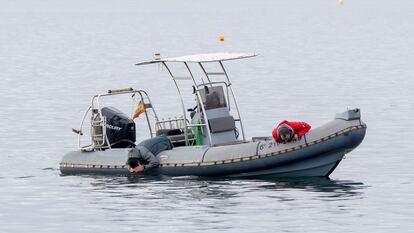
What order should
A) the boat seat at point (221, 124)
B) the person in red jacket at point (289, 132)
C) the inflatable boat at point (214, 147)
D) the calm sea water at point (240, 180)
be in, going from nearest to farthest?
the calm sea water at point (240, 180), the person in red jacket at point (289, 132), the inflatable boat at point (214, 147), the boat seat at point (221, 124)

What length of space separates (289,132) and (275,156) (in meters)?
0.70

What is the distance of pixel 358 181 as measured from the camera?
115ft

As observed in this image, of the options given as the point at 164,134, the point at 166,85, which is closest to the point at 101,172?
the point at 164,134

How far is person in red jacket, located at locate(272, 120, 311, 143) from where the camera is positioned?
3350 cm

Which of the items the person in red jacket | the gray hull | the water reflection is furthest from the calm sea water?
the person in red jacket

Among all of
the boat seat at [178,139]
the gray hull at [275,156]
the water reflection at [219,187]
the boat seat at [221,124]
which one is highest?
the boat seat at [221,124]

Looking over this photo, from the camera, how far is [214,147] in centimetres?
3475

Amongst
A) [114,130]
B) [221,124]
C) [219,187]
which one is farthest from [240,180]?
[114,130]

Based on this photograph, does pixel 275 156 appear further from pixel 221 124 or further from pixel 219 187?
pixel 221 124

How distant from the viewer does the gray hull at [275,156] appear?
33.6 m

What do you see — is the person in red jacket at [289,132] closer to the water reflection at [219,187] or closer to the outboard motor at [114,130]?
the water reflection at [219,187]

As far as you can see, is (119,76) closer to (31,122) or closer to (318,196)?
(31,122)

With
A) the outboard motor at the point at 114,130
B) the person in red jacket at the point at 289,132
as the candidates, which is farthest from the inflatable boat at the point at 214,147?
the person in red jacket at the point at 289,132

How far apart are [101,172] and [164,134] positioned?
1830 mm
